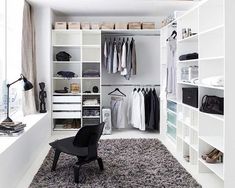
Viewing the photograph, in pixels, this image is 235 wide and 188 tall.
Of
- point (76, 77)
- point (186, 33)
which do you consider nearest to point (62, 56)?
point (76, 77)

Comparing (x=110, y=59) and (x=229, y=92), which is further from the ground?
(x=110, y=59)

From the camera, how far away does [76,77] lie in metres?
5.84

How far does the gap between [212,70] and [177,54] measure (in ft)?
3.28

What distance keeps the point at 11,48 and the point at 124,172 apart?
9.11 feet

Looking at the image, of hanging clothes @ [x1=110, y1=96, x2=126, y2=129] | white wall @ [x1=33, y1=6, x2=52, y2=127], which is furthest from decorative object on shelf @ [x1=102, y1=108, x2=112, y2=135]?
white wall @ [x1=33, y1=6, x2=52, y2=127]

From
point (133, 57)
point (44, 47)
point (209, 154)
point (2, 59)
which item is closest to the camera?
point (209, 154)

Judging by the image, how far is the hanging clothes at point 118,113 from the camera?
598 cm

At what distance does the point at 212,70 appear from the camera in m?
3.36

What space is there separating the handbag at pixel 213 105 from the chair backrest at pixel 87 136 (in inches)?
50.8

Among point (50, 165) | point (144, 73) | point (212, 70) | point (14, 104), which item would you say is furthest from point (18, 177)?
point (144, 73)

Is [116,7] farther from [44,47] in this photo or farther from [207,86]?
[207,86]

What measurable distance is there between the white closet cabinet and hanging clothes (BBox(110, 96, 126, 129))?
0.37m

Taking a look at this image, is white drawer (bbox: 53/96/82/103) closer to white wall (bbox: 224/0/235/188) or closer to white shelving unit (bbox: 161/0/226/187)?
white shelving unit (bbox: 161/0/226/187)

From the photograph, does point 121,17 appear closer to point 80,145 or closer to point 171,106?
point 171,106
